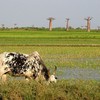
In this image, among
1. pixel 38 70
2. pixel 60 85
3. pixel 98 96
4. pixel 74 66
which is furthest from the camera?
pixel 74 66

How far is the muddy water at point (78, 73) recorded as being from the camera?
14.3 metres

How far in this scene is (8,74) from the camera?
10867mm

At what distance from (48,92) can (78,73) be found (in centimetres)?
774

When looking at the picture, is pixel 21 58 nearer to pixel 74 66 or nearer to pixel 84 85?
pixel 84 85

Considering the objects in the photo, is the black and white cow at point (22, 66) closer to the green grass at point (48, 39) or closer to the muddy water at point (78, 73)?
the muddy water at point (78, 73)

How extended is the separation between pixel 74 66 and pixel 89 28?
76.6 m

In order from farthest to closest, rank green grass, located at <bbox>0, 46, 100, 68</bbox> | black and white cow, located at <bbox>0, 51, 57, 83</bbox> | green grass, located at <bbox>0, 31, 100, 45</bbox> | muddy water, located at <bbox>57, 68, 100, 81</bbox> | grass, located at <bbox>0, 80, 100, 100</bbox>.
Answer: green grass, located at <bbox>0, 31, 100, 45</bbox> < green grass, located at <bbox>0, 46, 100, 68</bbox> < muddy water, located at <bbox>57, 68, 100, 81</bbox> < black and white cow, located at <bbox>0, 51, 57, 83</bbox> < grass, located at <bbox>0, 80, 100, 100</bbox>

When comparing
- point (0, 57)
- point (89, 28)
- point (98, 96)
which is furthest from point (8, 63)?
point (89, 28)

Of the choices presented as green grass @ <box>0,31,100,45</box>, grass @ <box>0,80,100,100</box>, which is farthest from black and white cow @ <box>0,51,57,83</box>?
green grass @ <box>0,31,100,45</box>

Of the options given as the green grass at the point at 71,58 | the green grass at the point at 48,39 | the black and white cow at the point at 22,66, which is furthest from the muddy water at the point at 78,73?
the green grass at the point at 48,39

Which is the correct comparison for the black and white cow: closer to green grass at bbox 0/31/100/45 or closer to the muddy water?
the muddy water

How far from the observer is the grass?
748 cm

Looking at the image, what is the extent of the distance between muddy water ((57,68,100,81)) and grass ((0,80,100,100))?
245 inches

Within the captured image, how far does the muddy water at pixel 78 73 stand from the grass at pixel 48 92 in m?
6.22
